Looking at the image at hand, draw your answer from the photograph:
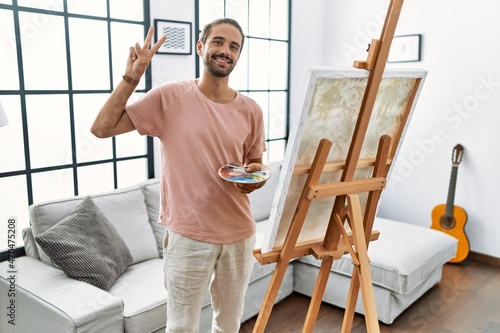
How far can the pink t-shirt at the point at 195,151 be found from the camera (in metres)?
1.54

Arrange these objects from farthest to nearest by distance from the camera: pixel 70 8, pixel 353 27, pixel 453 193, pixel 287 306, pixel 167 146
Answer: pixel 353 27
pixel 453 193
pixel 287 306
pixel 70 8
pixel 167 146

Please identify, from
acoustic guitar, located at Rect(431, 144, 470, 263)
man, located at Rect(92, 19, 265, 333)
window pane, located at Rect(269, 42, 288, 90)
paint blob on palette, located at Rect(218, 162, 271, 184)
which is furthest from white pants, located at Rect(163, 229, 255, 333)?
window pane, located at Rect(269, 42, 288, 90)

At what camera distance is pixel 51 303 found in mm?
2012

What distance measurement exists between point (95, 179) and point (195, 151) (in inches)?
64.4

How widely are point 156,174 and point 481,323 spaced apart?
87.9 inches

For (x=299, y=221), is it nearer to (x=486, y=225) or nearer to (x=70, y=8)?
(x=70, y=8)

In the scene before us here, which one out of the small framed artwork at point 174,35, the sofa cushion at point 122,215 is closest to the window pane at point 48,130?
the sofa cushion at point 122,215

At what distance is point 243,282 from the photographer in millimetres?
1717

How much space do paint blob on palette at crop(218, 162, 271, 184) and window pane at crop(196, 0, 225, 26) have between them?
6.96 feet

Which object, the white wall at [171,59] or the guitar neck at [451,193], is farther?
the guitar neck at [451,193]

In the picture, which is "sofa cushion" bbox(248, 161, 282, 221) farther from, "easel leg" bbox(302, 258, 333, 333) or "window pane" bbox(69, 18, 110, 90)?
"easel leg" bbox(302, 258, 333, 333)

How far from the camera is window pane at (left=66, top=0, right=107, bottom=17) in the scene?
8.86 feet

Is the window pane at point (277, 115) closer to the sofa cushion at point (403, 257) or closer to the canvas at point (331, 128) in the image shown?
the sofa cushion at point (403, 257)

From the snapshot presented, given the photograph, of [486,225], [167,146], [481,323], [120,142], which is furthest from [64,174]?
[486,225]
